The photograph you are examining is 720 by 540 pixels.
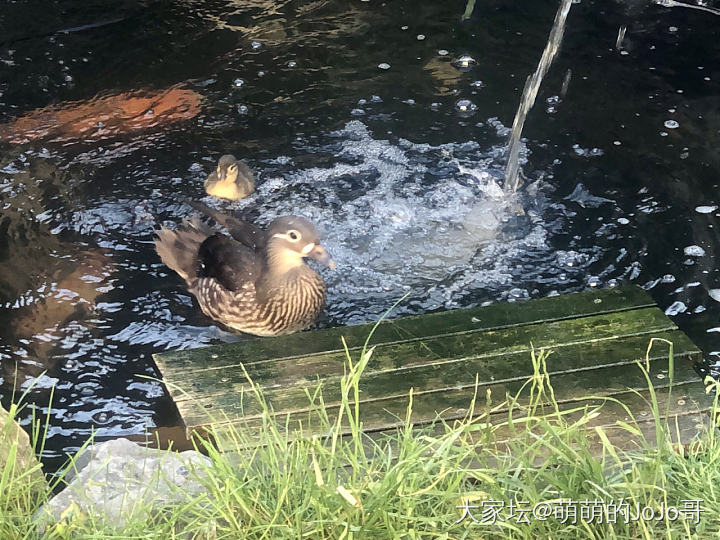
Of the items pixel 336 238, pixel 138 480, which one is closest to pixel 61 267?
pixel 336 238

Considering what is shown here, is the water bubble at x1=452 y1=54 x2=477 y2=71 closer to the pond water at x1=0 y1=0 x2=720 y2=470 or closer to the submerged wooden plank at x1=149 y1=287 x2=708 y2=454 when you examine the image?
the pond water at x1=0 y1=0 x2=720 y2=470

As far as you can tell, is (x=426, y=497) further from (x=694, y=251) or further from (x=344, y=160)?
(x=344, y=160)

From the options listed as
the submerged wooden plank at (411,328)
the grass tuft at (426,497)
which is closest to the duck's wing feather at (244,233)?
the submerged wooden plank at (411,328)

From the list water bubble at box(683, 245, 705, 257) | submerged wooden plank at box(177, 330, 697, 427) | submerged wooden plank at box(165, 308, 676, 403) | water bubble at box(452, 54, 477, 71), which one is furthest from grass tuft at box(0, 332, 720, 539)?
water bubble at box(452, 54, 477, 71)

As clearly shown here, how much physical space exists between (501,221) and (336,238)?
0.99 metres

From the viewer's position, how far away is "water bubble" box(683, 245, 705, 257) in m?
4.87

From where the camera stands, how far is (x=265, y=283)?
444 centimetres

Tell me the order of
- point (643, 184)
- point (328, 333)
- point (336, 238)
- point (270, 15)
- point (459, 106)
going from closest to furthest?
point (328, 333)
point (336, 238)
point (643, 184)
point (459, 106)
point (270, 15)

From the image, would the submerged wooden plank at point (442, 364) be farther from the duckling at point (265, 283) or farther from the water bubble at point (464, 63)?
the water bubble at point (464, 63)

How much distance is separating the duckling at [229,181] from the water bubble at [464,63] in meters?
2.22

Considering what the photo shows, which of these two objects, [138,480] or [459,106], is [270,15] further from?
[138,480]

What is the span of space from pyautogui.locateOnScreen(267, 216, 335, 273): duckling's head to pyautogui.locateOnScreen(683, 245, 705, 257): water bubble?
204 cm

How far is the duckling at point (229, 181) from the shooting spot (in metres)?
5.16

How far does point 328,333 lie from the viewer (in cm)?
390
